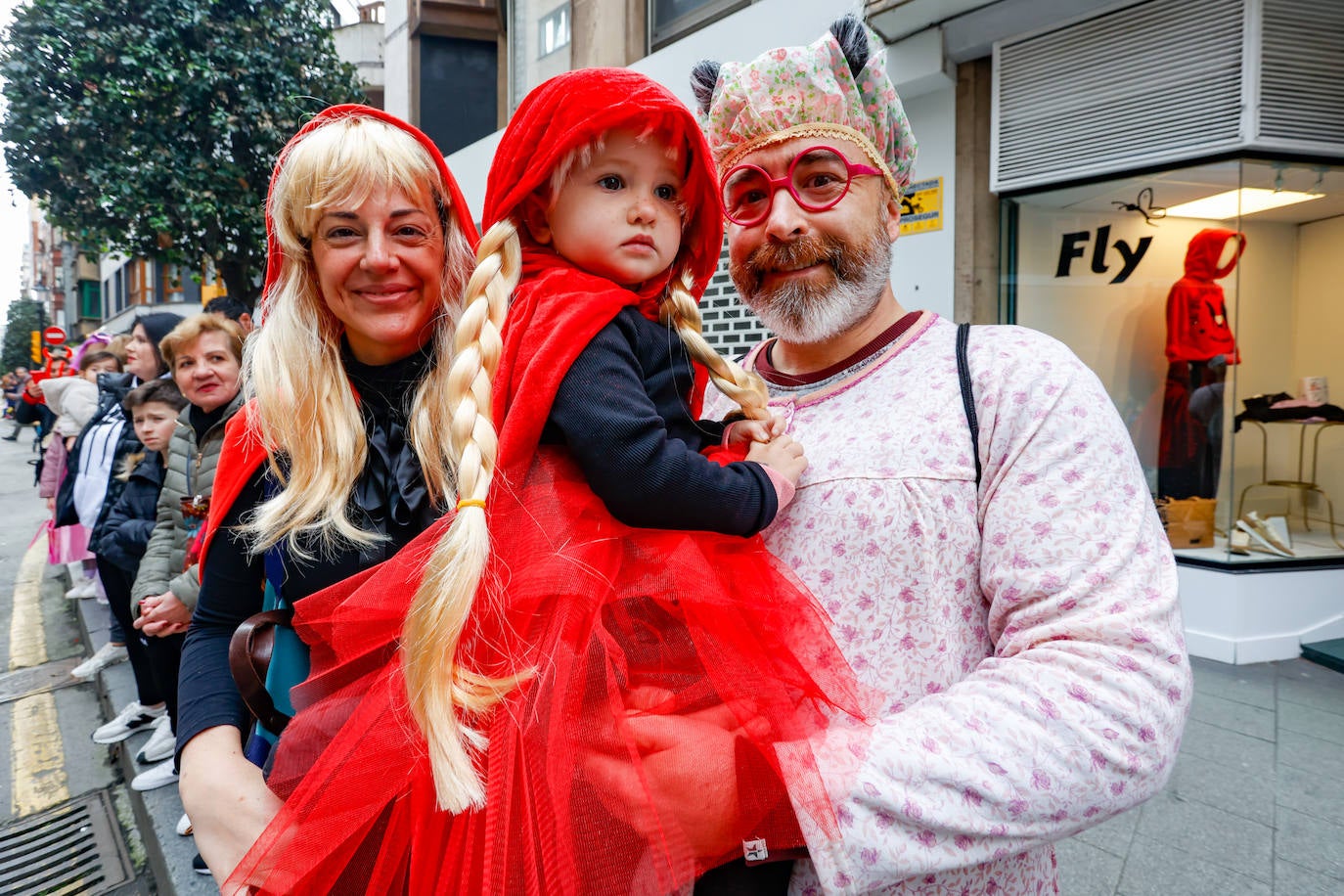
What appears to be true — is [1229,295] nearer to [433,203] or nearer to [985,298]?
[985,298]

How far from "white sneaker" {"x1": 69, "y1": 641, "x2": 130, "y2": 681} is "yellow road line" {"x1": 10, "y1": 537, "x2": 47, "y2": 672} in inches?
25.2

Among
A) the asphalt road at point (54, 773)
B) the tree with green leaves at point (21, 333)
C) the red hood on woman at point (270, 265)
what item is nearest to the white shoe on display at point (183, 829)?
the asphalt road at point (54, 773)

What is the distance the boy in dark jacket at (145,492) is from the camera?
450 centimetres

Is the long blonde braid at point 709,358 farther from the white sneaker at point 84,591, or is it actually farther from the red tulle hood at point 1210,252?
the white sneaker at point 84,591

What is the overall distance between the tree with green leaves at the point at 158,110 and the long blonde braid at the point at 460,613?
29.8ft

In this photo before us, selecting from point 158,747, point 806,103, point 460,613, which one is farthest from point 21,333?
point 460,613

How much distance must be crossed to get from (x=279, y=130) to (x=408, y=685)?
11.5m

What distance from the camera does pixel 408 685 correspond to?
1.09 m

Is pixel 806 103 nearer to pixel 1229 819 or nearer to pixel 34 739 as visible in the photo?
pixel 1229 819

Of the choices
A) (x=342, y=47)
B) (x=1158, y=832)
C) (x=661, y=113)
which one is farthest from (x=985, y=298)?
(x=342, y=47)

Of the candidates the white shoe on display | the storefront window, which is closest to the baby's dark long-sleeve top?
the white shoe on display

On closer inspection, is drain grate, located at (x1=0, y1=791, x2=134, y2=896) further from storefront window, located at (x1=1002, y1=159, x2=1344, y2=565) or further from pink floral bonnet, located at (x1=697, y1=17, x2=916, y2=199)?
storefront window, located at (x1=1002, y1=159, x2=1344, y2=565)

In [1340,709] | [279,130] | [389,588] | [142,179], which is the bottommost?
[1340,709]

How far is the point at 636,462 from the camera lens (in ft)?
4.08
